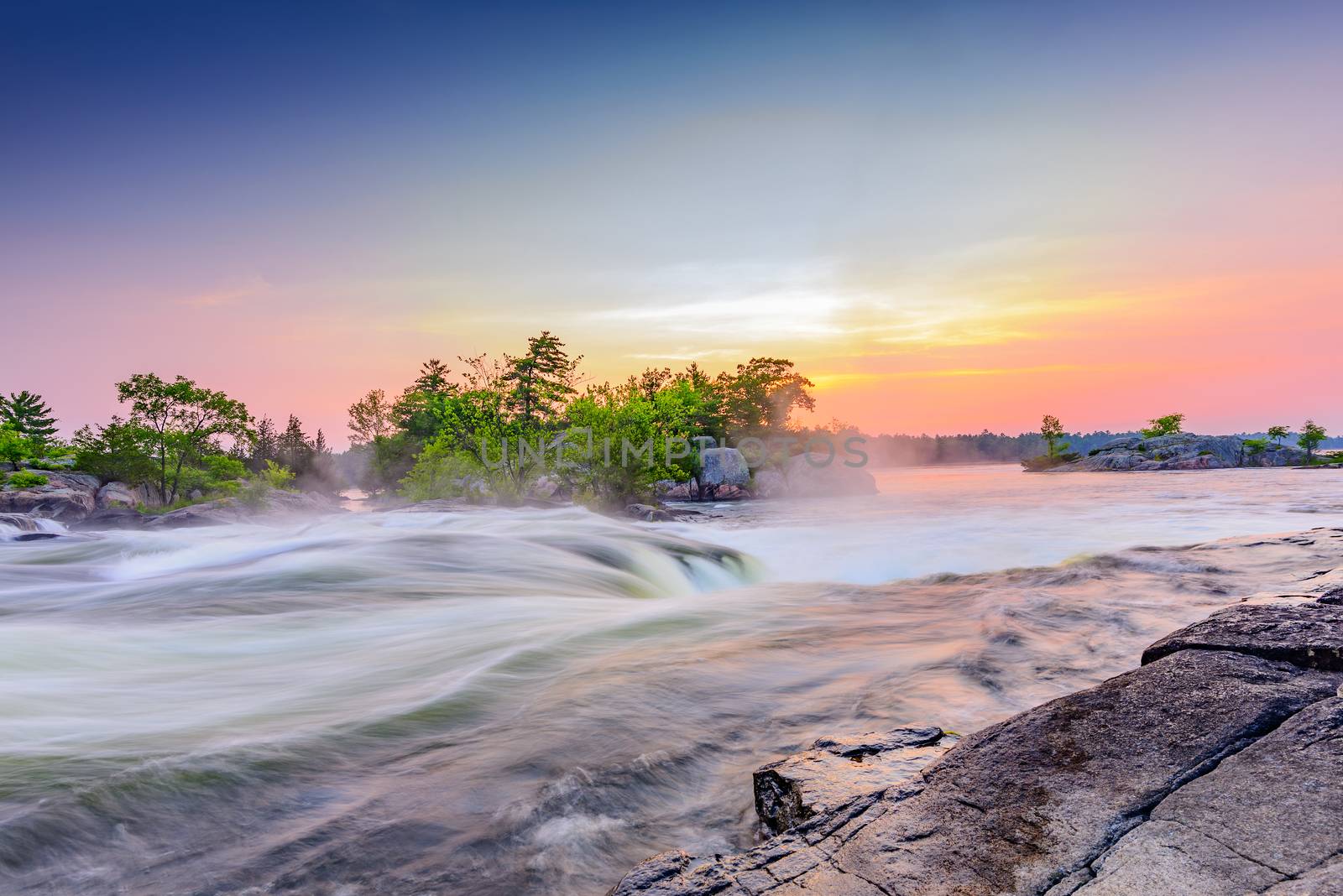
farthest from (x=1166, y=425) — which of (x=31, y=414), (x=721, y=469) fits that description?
(x=31, y=414)

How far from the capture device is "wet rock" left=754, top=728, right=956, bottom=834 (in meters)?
2.45

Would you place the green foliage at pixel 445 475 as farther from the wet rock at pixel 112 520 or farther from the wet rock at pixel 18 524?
the wet rock at pixel 18 524

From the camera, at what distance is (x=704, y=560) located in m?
12.4

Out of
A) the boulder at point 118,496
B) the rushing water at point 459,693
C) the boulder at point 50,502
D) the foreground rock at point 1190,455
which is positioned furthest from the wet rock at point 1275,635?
the foreground rock at point 1190,455

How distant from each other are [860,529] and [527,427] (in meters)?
16.6

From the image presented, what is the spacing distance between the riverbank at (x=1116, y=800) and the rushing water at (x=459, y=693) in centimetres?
62

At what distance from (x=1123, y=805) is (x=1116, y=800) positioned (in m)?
0.02

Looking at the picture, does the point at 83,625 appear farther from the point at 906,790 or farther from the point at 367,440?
the point at 367,440

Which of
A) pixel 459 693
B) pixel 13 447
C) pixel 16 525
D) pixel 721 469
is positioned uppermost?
pixel 13 447

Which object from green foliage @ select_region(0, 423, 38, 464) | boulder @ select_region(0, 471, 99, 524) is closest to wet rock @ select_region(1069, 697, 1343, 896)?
boulder @ select_region(0, 471, 99, 524)

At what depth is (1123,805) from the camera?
183 centimetres

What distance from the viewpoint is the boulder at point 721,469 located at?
139 feet

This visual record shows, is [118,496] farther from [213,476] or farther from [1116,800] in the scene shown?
[1116,800]

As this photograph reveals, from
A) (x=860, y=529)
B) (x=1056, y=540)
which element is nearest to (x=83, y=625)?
(x=1056, y=540)
